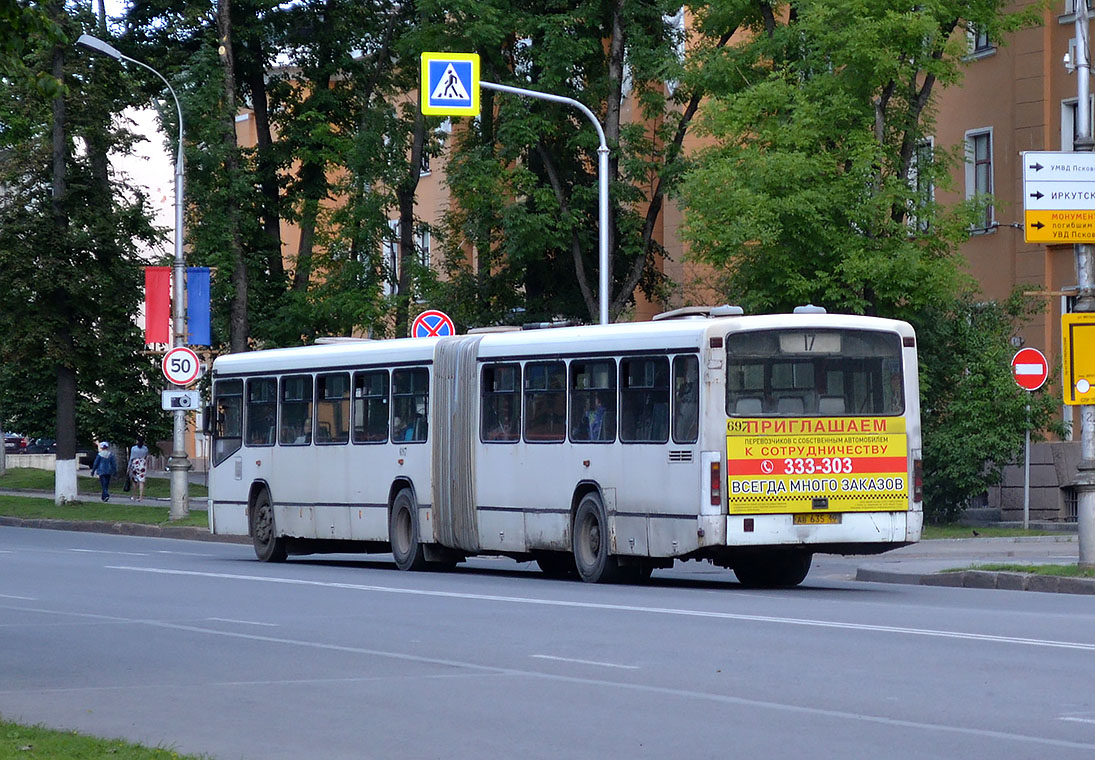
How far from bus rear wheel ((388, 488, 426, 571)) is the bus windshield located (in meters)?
6.27

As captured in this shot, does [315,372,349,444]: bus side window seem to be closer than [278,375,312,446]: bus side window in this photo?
Yes

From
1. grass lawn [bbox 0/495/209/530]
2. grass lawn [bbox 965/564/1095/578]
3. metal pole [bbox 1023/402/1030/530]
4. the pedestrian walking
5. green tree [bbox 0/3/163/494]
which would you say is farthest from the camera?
the pedestrian walking

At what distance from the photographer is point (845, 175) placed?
1261 inches

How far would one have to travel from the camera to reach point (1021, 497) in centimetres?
3731

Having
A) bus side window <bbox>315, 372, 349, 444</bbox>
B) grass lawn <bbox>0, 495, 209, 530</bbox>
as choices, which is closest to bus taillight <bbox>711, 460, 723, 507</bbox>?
bus side window <bbox>315, 372, 349, 444</bbox>

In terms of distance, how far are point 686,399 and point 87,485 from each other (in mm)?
45827

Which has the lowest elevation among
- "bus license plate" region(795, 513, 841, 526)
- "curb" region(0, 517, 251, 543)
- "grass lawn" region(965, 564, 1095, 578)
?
"curb" region(0, 517, 251, 543)

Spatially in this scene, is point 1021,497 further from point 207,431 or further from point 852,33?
point 207,431

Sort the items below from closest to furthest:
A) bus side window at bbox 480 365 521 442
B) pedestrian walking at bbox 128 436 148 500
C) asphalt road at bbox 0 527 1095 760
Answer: asphalt road at bbox 0 527 1095 760 → bus side window at bbox 480 365 521 442 → pedestrian walking at bbox 128 436 148 500

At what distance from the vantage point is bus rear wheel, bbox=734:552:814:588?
2189 cm

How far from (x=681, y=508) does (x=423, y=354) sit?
588cm

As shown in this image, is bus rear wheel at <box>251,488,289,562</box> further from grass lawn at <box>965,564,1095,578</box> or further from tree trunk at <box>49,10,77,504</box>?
tree trunk at <box>49,10,77,504</box>

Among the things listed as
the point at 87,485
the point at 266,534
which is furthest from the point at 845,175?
the point at 87,485

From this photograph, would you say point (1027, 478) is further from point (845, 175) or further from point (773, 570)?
point (773, 570)
